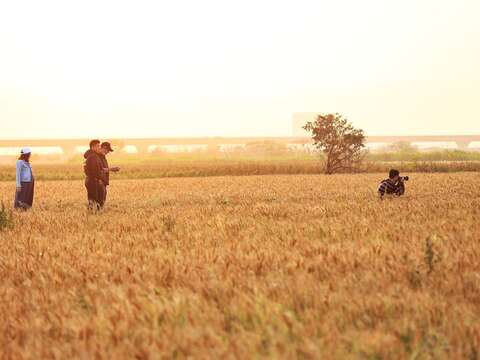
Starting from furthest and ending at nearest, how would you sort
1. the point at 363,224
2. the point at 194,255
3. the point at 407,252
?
the point at 363,224
the point at 194,255
the point at 407,252

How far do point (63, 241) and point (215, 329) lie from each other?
518 cm

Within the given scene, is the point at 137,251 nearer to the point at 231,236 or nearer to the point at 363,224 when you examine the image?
the point at 231,236

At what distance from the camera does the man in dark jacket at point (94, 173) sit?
1403 centimetres

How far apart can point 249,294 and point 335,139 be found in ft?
120

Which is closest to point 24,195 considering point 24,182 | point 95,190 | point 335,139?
point 24,182

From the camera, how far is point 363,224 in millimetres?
8508

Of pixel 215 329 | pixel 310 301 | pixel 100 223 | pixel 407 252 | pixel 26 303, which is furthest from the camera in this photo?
pixel 100 223

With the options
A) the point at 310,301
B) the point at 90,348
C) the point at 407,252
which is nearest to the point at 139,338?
the point at 90,348

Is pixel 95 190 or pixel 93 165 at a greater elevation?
pixel 93 165

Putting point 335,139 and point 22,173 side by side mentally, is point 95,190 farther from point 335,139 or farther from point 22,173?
point 335,139

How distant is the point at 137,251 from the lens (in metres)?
6.78

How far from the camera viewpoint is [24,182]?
51.0 feet

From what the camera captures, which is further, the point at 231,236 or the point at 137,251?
the point at 231,236

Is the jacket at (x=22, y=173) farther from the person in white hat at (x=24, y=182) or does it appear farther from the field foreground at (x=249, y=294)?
the field foreground at (x=249, y=294)
